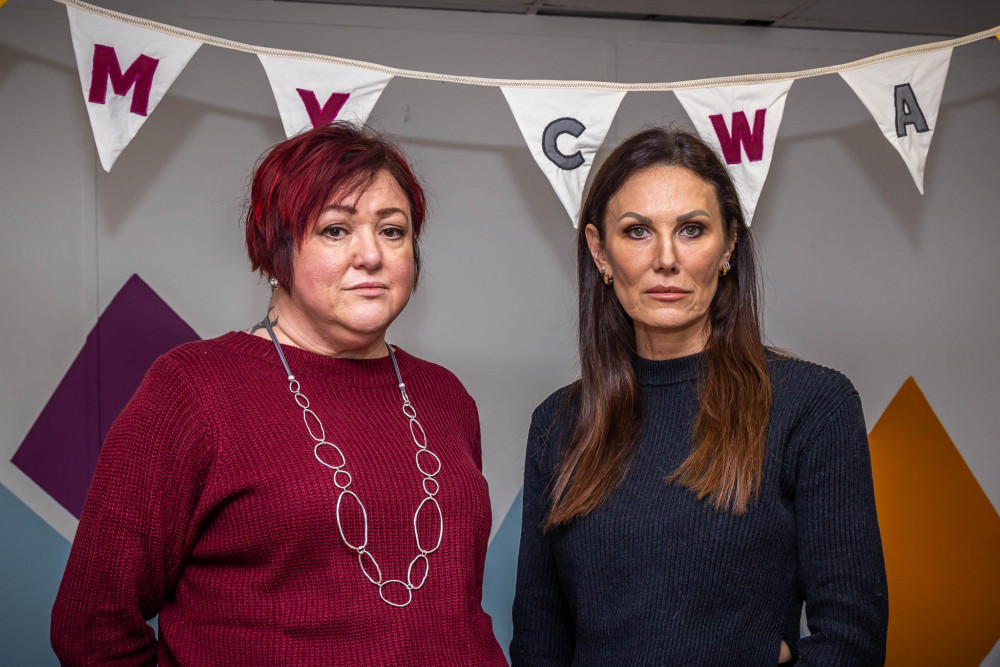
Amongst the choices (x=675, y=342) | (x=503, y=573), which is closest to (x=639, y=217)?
(x=675, y=342)

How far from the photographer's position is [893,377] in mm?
2570

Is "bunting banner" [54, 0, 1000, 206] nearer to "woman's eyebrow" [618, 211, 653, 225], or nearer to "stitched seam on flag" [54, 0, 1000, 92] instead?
"stitched seam on flag" [54, 0, 1000, 92]

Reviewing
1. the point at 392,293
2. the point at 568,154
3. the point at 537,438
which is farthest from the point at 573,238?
the point at 392,293

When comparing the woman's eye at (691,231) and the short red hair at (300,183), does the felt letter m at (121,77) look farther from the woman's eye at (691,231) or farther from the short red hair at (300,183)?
the woman's eye at (691,231)

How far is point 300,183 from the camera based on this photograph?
124 cm

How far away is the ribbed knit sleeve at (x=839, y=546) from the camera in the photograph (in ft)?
4.10

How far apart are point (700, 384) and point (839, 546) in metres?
0.33

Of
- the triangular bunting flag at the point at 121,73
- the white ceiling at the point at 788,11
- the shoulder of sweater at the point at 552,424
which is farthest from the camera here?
the white ceiling at the point at 788,11

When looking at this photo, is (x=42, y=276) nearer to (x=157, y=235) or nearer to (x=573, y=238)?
(x=157, y=235)

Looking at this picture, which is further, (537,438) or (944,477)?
(944,477)

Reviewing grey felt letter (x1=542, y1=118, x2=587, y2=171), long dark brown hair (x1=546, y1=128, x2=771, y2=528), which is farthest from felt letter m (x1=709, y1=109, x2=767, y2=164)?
long dark brown hair (x1=546, y1=128, x2=771, y2=528)

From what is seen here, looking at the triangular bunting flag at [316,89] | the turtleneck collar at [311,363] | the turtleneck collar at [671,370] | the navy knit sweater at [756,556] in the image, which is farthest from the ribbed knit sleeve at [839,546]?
the triangular bunting flag at [316,89]

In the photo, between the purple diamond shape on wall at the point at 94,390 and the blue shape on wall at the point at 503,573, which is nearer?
the purple diamond shape on wall at the point at 94,390

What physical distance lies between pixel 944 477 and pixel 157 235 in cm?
225
